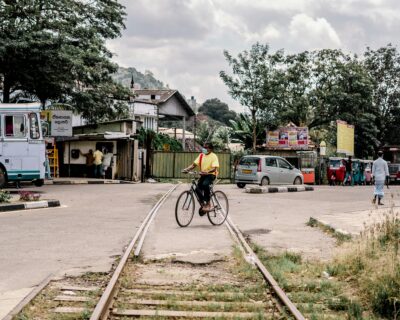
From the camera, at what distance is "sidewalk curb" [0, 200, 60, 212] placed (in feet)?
48.9

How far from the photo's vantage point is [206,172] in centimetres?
1206

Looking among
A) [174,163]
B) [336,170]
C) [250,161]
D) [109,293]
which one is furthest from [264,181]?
[109,293]

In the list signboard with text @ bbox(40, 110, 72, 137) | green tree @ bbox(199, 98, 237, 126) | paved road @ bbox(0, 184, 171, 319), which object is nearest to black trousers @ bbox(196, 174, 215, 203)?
paved road @ bbox(0, 184, 171, 319)

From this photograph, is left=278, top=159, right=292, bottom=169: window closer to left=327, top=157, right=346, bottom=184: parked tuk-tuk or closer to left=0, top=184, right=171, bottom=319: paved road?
left=327, top=157, right=346, bottom=184: parked tuk-tuk

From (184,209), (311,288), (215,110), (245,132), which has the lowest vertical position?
(311,288)

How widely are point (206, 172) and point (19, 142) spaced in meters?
12.2

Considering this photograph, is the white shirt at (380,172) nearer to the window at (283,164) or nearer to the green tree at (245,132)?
the window at (283,164)

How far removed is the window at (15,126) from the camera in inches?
862

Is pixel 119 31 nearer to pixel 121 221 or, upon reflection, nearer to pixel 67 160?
pixel 67 160

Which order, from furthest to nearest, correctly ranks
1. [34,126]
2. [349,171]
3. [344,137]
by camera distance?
[344,137] < [349,171] < [34,126]

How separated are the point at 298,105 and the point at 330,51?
17.4 feet

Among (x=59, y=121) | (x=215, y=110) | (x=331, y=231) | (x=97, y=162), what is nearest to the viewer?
(x=331, y=231)

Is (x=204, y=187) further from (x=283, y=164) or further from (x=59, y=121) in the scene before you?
(x=59, y=121)

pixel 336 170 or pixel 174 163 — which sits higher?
pixel 174 163
